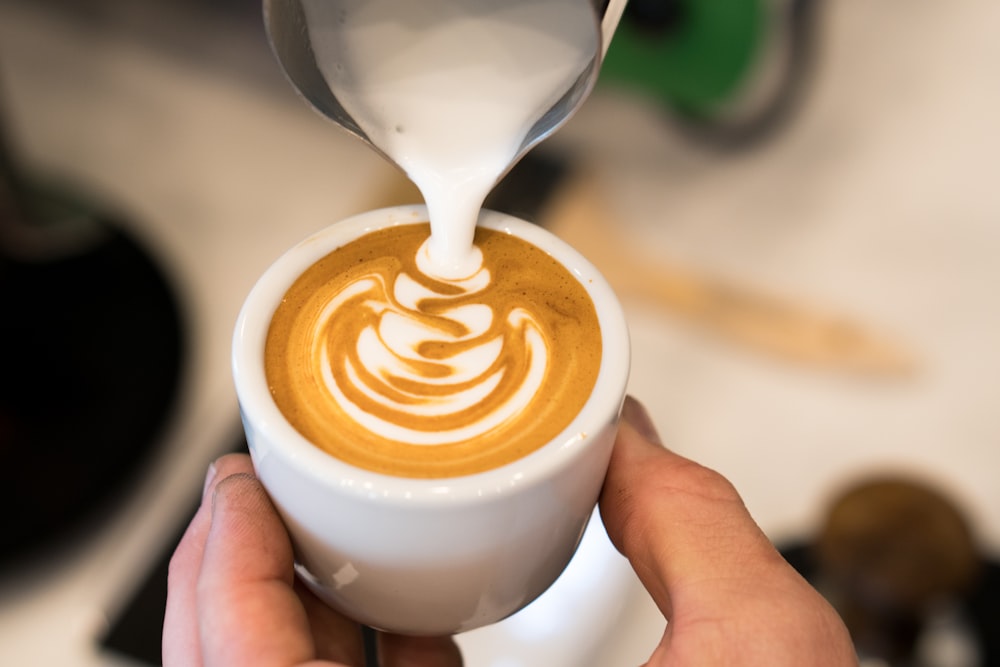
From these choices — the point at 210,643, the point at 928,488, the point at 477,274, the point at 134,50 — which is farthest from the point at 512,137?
the point at 134,50

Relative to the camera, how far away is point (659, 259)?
142cm

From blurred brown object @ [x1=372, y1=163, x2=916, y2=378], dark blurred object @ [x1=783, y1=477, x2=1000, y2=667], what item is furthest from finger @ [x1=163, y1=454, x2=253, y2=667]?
blurred brown object @ [x1=372, y1=163, x2=916, y2=378]

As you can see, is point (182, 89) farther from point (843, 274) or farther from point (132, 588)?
point (843, 274)

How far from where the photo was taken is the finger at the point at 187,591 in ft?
2.01

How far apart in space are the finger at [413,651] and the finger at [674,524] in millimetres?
208

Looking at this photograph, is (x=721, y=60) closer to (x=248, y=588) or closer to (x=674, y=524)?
(x=674, y=524)

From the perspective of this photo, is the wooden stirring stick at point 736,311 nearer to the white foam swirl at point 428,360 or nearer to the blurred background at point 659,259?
the blurred background at point 659,259

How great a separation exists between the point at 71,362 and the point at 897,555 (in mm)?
988

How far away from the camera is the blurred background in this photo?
3.78ft

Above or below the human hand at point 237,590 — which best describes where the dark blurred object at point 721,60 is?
above

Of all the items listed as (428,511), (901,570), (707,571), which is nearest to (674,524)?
(707,571)

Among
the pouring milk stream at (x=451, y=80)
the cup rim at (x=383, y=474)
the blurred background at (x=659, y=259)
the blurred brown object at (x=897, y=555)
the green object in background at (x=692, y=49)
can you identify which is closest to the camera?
the cup rim at (x=383, y=474)

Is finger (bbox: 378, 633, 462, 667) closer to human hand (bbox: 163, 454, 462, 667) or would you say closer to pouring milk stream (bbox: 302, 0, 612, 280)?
human hand (bbox: 163, 454, 462, 667)

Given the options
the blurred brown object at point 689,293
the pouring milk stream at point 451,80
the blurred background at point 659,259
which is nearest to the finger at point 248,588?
the pouring milk stream at point 451,80
